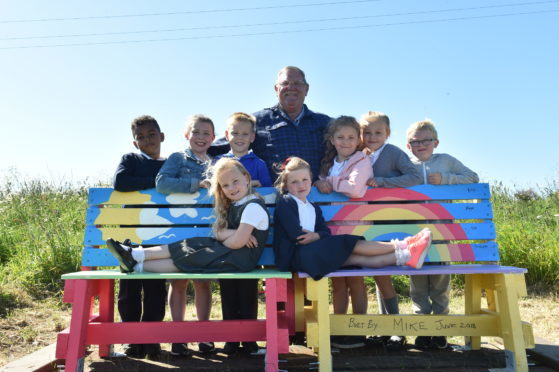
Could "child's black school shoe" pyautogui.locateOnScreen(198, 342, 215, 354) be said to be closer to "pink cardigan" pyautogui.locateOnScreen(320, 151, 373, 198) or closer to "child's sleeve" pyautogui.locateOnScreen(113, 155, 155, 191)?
"child's sleeve" pyautogui.locateOnScreen(113, 155, 155, 191)

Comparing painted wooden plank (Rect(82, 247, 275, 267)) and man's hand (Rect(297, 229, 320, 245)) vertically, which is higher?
man's hand (Rect(297, 229, 320, 245))

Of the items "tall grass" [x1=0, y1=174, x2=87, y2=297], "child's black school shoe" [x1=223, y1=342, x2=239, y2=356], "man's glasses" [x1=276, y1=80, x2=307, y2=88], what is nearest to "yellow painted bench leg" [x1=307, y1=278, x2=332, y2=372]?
"child's black school shoe" [x1=223, y1=342, x2=239, y2=356]

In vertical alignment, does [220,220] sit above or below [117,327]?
above

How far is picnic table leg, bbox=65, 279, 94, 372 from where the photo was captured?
3193 mm

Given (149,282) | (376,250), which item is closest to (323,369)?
(376,250)

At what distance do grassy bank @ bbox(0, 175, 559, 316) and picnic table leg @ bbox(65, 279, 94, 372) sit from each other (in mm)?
2786

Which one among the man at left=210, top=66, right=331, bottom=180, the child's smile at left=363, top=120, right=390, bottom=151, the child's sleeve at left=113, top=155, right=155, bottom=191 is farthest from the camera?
the man at left=210, top=66, right=331, bottom=180

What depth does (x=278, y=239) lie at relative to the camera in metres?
3.72

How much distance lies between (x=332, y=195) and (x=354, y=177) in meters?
Answer: 0.24

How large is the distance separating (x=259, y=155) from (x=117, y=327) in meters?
2.05

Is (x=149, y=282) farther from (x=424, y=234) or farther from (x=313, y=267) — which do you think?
(x=424, y=234)

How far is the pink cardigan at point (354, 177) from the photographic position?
157 inches

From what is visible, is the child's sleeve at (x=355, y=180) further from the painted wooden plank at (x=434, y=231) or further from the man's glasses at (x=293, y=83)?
the man's glasses at (x=293, y=83)

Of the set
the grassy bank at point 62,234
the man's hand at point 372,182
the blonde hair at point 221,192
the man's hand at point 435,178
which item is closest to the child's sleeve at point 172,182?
the blonde hair at point 221,192
